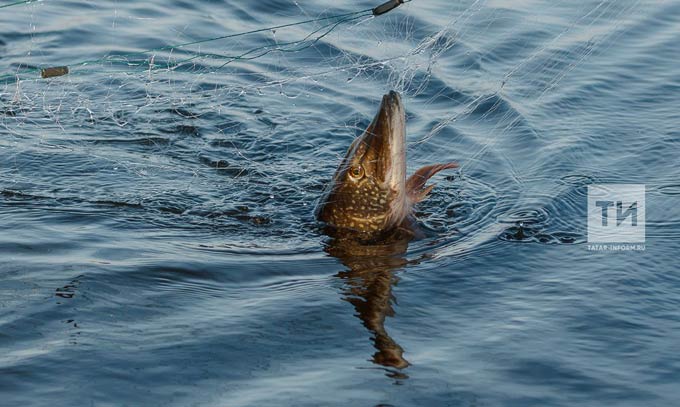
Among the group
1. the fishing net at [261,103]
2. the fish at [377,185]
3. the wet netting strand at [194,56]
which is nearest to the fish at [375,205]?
the fish at [377,185]

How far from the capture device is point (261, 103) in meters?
10.8

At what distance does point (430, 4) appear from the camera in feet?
43.0

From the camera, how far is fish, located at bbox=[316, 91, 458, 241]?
752 cm

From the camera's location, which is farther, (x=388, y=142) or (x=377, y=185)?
(x=377, y=185)

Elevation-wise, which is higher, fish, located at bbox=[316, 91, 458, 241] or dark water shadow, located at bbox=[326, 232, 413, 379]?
fish, located at bbox=[316, 91, 458, 241]

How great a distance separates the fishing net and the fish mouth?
1.07 ft

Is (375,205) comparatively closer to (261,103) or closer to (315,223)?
(315,223)

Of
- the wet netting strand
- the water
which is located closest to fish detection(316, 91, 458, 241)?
the water

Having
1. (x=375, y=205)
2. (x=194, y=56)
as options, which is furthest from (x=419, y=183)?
(x=194, y=56)

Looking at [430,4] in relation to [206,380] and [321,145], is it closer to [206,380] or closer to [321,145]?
[321,145]

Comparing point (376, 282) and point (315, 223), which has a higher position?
point (315, 223)

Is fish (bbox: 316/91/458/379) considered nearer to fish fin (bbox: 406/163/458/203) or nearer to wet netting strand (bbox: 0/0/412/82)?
fish fin (bbox: 406/163/458/203)

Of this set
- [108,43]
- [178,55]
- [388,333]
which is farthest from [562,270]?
[108,43]

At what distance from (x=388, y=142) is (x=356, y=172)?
35 cm
